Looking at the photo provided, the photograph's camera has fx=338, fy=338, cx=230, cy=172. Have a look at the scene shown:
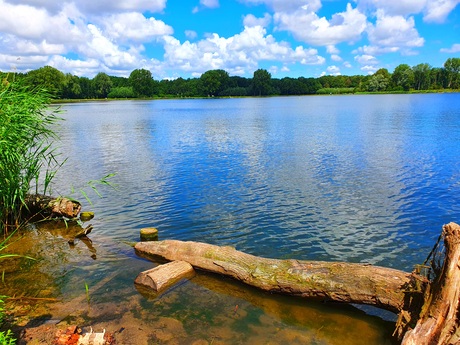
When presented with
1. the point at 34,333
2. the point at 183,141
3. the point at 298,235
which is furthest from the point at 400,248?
the point at 183,141

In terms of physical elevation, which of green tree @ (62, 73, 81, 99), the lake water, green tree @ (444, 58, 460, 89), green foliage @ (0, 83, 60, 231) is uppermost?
green tree @ (444, 58, 460, 89)

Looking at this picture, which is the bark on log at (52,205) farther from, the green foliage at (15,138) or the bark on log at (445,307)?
the bark on log at (445,307)

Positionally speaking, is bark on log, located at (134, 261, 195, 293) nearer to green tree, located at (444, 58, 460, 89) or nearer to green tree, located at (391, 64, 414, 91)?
green tree, located at (391, 64, 414, 91)

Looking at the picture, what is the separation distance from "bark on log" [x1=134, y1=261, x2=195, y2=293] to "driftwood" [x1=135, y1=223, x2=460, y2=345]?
1.30 feet

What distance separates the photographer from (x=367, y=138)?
125 ft

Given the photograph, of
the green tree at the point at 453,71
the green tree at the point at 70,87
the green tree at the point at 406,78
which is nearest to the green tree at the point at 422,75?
the green tree at the point at 406,78

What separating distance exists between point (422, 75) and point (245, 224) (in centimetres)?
21832

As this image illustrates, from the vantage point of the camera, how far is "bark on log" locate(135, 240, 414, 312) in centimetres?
800

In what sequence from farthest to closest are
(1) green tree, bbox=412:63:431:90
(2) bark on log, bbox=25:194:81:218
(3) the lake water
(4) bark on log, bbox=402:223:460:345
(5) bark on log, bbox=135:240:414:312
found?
(1) green tree, bbox=412:63:431:90 < (2) bark on log, bbox=25:194:81:218 < (3) the lake water < (5) bark on log, bbox=135:240:414:312 < (4) bark on log, bbox=402:223:460:345

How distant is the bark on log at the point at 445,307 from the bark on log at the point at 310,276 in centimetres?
108

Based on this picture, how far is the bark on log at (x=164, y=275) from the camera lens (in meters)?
9.63

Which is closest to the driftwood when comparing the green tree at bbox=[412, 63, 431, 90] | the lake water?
the lake water

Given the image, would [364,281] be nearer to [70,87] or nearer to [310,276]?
[310,276]

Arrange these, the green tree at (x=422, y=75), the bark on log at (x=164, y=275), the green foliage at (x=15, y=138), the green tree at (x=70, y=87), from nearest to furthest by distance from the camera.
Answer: the bark on log at (x=164, y=275) → the green foliage at (x=15, y=138) → the green tree at (x=70, y=87) → the green tree at (x=422, y=75)
